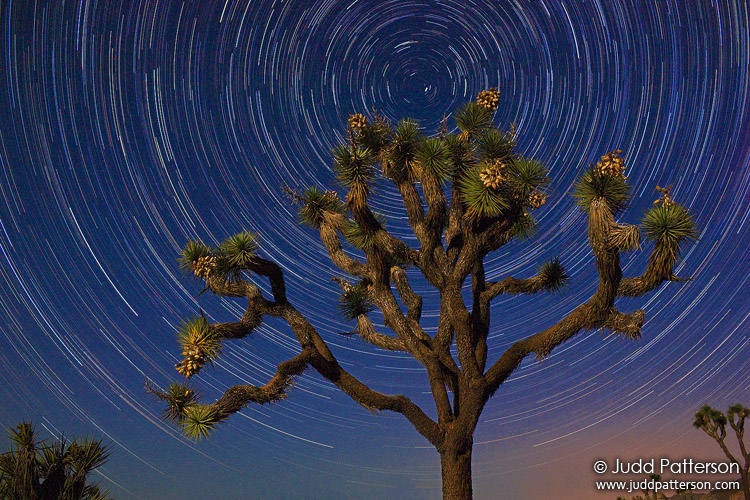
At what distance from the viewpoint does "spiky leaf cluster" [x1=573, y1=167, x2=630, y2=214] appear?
9.90 metres

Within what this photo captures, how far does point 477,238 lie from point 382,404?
3.31 metres

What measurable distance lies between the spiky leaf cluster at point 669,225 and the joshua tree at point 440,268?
20mm

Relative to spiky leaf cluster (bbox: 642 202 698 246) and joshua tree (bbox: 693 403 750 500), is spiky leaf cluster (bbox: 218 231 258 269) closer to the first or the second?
spiky leaf cluster (bbox: 642 202 698 246)

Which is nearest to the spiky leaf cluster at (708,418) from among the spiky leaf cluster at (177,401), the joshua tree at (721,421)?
the joshua tree at (721,421)

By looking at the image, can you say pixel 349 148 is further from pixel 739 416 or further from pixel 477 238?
pixel 739 416

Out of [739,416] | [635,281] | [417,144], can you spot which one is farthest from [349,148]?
[739,416]

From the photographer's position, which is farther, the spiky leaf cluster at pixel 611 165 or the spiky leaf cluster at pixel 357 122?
the spiky leaf cluster at pixel 357 122

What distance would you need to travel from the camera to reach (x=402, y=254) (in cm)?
1178

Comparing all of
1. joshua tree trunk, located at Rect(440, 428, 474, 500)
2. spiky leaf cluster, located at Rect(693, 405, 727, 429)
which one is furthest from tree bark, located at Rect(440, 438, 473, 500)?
spiky leaf cluster, located at Rect(693, 405, 727, 429)

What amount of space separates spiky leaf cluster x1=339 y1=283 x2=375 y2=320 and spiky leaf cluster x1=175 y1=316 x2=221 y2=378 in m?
2.99

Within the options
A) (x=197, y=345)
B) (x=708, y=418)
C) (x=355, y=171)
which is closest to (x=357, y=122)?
(x=355, y=171)

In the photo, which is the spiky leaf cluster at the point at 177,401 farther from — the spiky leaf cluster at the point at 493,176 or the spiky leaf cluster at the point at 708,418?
the spiky leaf cluster at the point at 708,418

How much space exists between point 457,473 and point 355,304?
13.7 ft

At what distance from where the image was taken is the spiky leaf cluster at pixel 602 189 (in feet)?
32.5
